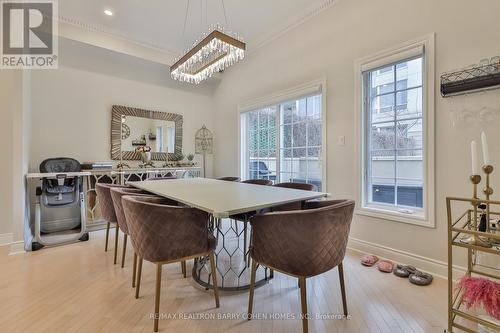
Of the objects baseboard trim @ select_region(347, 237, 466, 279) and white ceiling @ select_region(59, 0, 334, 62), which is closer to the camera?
baseboard trim @ select_region(347, 237, 466, 279)

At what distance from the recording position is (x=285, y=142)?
3.80m

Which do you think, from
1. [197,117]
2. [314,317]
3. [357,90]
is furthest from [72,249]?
[357,90]

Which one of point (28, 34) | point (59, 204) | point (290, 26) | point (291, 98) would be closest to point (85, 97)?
point (28, 34)

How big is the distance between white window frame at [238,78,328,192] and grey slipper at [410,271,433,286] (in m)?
1.30

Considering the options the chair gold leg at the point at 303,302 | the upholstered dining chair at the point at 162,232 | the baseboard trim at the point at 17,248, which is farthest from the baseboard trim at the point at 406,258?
the baseboard trim at the point at 17,248

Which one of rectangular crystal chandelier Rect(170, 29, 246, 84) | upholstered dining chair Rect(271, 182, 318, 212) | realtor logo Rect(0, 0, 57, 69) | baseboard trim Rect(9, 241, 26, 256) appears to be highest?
realtor logo Rect(0, 0, 57, 69)

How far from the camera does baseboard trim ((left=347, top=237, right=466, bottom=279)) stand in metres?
2.09

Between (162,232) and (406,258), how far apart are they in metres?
2.35

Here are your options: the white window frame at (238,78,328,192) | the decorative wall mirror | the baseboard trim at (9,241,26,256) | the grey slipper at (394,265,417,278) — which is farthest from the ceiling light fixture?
the baseboard trim at (9,241,26,256)

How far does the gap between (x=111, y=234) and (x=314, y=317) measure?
3087 mm

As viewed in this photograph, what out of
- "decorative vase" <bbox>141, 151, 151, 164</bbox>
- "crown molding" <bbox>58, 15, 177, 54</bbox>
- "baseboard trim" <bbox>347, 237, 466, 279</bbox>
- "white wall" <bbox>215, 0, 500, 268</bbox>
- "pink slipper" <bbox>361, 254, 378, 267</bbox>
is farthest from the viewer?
"decorative vase" <bbox>141, 151, 151, 164</bbox>

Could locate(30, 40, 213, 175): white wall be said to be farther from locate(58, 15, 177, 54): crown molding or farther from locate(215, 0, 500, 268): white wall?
locate(215, 0, 500, 268): white wall

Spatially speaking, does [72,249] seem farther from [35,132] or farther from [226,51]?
[226,51]

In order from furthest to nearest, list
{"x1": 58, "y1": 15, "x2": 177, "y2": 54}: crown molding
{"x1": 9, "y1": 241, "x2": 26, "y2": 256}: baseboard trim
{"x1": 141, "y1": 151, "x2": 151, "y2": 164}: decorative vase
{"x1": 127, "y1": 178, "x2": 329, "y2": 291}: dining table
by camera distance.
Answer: {"x1": 141, "y1": 151, "x2": 151, "y2": 164}: decorative vase < {"x1": 58, "y1": 15, "x2": 177, "y2": 54}: crown molding < {"x1": 9, "y1": 241, "x2": 26, "y2": 256}: baseboard trim < {"x1": 127, "y1": 178, "x2": 329, "y2": 291}: dining table
